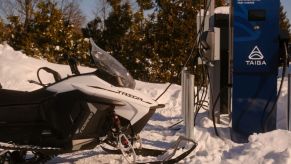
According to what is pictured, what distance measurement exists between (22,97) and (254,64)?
295 centimetres

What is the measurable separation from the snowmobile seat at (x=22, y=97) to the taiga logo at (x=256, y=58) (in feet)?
8.93

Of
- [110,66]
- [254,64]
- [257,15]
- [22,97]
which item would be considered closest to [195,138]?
[254,64]

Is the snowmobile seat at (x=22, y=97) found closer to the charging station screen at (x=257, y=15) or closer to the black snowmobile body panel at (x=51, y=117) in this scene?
the black snowmobile body panel at (x=51, y=117)

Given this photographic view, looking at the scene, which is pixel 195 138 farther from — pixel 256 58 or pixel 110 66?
pixel 110 66

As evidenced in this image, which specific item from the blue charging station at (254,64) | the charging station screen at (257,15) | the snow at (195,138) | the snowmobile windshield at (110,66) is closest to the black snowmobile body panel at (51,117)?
the snowmobile windshield at (110,66)

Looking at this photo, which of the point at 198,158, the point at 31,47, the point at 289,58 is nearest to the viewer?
the point at 198,158

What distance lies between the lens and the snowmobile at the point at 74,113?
4480 millimetres

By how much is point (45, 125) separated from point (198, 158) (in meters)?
1.54

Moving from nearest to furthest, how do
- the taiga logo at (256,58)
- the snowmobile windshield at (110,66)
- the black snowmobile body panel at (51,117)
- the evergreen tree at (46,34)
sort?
the black snowmobile body panel at (51,117)
the snowmobile windshield at (110,66)
the taiga logo at (256,58)
the evergreen tree at (46,34)

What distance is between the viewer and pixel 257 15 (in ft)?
19.8

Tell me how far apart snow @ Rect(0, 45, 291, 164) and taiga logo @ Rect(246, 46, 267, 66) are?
104cm

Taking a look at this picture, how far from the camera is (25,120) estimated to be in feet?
15.0

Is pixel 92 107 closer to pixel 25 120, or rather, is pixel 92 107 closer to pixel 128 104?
pixel 128 104

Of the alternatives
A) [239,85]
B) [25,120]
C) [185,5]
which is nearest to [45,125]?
[25,120]
